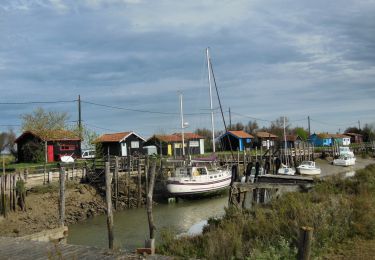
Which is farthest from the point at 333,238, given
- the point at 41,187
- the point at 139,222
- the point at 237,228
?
the point at 41,187

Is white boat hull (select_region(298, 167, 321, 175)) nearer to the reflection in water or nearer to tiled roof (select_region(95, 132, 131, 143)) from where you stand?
the reflection in water

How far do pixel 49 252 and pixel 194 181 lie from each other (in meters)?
25.3

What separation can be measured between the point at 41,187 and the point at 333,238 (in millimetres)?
21388

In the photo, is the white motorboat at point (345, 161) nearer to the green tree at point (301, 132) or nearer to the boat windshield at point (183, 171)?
the boat windshield at point (183, 171)

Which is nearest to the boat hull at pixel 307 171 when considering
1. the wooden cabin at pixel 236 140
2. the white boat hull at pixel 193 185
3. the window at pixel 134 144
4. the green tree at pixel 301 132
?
the white boat hull at pixel 193 185

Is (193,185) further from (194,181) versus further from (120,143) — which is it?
(120,143)

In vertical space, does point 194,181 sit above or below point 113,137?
below

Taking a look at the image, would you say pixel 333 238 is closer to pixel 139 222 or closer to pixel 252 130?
pixel 139 222

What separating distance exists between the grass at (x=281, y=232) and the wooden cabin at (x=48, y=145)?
37042 millimetres

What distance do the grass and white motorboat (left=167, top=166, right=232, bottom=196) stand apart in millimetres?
18730

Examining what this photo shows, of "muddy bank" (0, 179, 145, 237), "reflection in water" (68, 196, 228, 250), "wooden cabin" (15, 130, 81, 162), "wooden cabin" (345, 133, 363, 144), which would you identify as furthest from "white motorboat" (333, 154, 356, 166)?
"wooden cabin" (345, 133, 363, 144)

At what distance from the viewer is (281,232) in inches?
416

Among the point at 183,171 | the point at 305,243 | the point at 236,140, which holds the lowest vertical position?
the point at 305,243

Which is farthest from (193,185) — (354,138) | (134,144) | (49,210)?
(354,138)
